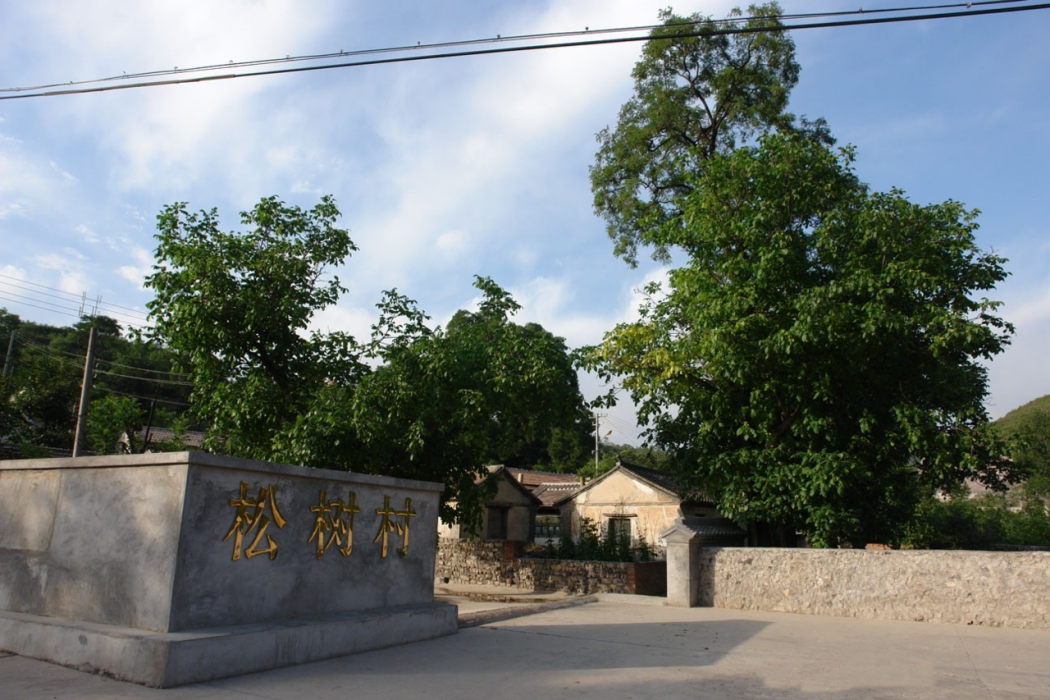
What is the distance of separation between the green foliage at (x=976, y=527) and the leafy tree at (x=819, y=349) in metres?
4.63

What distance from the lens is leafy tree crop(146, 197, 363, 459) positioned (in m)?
10.3

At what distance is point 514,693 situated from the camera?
5125 mm

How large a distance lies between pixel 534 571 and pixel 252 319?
8.30m

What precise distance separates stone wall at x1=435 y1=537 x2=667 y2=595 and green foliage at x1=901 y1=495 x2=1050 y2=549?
6.01m

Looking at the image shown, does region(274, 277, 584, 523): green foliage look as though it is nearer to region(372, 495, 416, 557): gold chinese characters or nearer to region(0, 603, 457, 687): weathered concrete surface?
region(372, 495, 416, 557): gold chinese characters

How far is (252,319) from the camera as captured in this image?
10086 mm

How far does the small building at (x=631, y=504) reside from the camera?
22266mm

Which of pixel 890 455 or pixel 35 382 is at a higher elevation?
pixel 35 382

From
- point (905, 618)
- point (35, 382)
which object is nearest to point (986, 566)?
point (905, 618)

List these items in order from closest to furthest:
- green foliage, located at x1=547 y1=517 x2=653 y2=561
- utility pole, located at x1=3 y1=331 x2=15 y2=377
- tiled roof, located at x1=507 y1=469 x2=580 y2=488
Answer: green foliage, located at x1=547 y1=517 x2=653 y2=561, tiled roof, located at x1=507 y1=469 x2=580 y2=488, utility pole, located at x1=3 y1=331 x2=15 y2=377

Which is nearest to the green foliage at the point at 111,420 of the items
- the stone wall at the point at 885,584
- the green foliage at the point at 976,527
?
the stone wall at the point at 885,584

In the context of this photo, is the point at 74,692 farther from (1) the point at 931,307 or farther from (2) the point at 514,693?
(1) the point at 931,307

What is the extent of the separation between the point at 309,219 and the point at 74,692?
7.84m

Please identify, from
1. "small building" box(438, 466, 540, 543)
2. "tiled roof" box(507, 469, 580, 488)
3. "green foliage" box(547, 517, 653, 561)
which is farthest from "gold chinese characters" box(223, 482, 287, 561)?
"tiled roof" box(507, 469, 580, 488)
